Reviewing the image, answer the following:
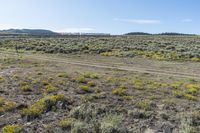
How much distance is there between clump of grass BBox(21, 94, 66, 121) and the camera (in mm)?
11095

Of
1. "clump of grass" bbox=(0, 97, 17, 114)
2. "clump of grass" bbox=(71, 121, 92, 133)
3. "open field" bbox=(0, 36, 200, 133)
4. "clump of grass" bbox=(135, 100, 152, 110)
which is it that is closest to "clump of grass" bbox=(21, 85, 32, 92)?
"open field" bbox=(0, 36, 200, 133)

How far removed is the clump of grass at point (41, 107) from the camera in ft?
36.4

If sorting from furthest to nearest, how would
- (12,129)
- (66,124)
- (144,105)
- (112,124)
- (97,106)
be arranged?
(144,105), (97,106), (66,124), (112,124), (12,129)

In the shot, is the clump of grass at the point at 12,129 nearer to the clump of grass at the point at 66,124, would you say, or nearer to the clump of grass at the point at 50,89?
the clump of grass at the point at 66,124

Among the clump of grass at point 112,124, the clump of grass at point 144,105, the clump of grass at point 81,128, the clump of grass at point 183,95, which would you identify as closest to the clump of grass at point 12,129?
the clump of grass at point 81,128

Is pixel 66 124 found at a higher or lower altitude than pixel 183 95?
higher

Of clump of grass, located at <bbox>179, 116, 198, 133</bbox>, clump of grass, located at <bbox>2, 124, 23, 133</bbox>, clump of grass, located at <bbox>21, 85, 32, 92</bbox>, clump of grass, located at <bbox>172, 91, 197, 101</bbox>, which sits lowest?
clump of grass, located at <bbox>172, 91, 197, 101</bbox>

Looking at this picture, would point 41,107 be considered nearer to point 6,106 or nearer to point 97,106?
point 6,106

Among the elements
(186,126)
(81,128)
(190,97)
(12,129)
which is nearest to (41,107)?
(12,129)

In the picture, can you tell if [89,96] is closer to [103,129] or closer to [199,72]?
[103,129]

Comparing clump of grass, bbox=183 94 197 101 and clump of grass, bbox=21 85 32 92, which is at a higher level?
clump of grass, bbox=21 85 32 92

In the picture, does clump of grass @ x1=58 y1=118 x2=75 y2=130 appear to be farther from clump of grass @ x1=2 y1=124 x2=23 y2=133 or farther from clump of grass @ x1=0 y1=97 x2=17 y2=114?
clump of grass @ x1=0 y1=97 x2=17 y2=114

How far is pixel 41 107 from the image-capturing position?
11.8m

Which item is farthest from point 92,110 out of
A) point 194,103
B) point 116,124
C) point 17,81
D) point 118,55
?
point 118,55
